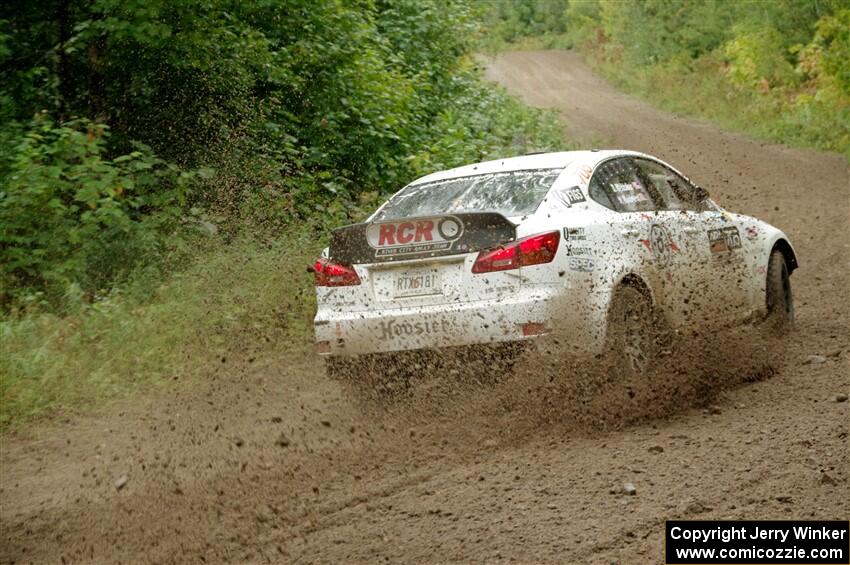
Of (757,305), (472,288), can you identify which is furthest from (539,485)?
(757,305)

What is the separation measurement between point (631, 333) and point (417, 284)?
4.53 feet

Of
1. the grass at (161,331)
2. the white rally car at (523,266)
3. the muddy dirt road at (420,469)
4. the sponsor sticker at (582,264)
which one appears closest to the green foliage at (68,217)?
the grass at (161,331)

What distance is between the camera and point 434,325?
6.33 meters

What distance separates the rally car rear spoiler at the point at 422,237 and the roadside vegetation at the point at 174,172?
239cm

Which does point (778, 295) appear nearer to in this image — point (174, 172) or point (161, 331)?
point (161, 331)

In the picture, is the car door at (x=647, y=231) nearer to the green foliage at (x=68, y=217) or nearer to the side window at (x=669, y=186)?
the side window at (x=669, y=186)

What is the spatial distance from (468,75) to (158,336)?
465 inches

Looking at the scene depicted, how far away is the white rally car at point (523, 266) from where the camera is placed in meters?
6.24

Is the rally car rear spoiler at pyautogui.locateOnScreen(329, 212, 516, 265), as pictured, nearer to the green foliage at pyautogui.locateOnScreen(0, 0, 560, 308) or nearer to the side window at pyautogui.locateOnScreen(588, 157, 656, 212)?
the side window at pyautogui.locateOnScreen(588, 157, 656, 212)

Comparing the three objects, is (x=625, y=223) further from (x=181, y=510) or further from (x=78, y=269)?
(x=78, y=269)

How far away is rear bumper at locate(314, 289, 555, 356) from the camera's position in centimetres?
616

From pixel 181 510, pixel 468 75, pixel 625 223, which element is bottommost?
pixel 181 510

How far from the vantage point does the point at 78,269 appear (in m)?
9.49

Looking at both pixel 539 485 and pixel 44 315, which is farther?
pixel 44 315
